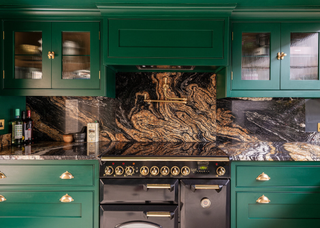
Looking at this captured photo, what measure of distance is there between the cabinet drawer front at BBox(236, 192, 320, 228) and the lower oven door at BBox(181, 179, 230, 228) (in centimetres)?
16

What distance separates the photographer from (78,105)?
2.24 m

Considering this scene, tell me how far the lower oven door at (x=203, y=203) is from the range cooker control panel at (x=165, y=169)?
0.06m

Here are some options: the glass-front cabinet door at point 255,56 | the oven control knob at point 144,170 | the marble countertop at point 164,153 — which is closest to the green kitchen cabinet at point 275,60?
the glass-front cabinet door at point 255,56

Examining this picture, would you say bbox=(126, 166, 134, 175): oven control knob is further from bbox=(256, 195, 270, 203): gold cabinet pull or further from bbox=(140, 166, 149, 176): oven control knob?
bbox=(256, 195, 270, 203): gold cabinet pull

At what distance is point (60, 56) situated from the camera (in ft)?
6.09

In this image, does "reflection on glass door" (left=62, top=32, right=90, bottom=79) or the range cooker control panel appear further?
"reflection on glass door" (left=62, top=32, right=90, bottom=79)

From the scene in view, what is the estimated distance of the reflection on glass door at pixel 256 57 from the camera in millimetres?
1875

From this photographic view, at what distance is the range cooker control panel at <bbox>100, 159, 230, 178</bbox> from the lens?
1.58 metres

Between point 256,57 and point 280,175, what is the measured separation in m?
1.08

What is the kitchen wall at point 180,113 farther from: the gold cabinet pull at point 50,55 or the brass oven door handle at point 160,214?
the brass oven door handle at point 160,214

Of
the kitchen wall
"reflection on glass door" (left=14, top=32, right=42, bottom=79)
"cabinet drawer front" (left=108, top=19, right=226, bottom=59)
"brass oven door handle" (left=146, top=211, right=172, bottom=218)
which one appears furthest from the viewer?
the kitchen wall

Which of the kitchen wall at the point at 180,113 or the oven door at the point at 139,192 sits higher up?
the kitchen wall at the point at 180,113

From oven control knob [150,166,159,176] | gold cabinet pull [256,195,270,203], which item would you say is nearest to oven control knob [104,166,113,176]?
oven control knob [150,166,159,176]

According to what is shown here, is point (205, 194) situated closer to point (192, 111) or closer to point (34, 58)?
point (192, 111)
